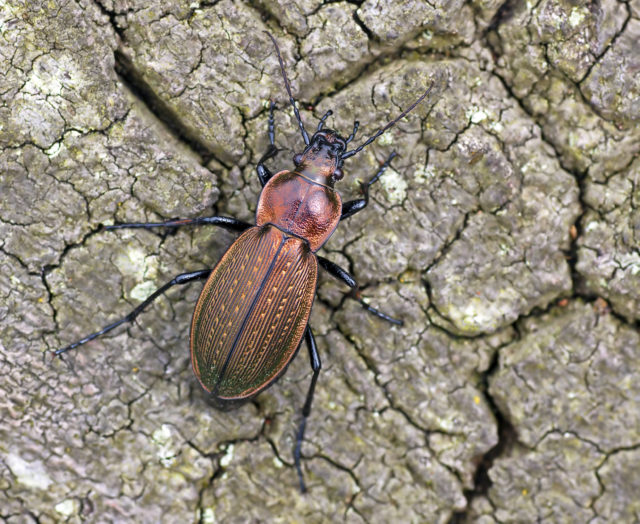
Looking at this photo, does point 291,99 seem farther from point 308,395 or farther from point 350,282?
point 308,395

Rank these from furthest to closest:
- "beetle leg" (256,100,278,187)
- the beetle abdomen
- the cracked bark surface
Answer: "beetle leg" (256,100,278,187) < the cracked bark surface < the beetle abdomen

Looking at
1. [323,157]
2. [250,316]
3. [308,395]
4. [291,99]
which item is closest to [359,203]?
[323,157]

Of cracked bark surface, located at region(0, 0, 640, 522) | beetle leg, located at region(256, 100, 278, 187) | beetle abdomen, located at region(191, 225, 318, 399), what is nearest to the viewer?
beetle abdomen, located at region(191, 225, 318, 399)

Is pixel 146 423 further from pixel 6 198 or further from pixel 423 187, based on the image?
pixel 423 187

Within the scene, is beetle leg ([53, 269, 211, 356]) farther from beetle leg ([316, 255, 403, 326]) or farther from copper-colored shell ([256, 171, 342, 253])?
beetle leg ([316, 255, 403, 326])

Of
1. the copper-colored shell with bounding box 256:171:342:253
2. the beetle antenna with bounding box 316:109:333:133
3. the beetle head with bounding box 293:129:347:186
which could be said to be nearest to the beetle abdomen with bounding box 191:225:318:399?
the copper-colored shell with bounding box 256:171:342:253

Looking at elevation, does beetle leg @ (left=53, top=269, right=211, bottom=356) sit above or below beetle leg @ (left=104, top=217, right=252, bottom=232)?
below

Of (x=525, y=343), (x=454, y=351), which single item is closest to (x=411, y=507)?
(x=454, y=351)
